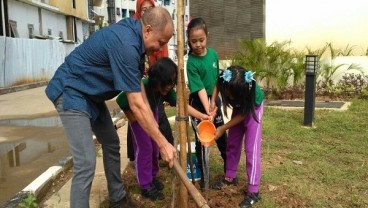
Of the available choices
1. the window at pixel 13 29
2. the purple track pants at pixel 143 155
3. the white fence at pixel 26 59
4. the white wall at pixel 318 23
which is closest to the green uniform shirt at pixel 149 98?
the purple track pants at pixel 143 155

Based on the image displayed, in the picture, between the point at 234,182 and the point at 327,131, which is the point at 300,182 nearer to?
the point at 234,182

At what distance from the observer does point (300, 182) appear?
12.7 feet

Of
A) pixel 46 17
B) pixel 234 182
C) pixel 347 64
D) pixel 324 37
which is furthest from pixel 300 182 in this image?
pixel 46 17

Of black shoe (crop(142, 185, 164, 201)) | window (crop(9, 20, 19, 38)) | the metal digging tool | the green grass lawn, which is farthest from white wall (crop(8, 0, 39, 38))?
the metal digging tool

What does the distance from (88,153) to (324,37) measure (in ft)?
27.4

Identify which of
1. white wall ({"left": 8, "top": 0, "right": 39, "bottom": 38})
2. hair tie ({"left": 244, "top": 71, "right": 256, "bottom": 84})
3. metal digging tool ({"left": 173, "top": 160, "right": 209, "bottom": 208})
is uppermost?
white wall ({"left": 8, "top": 0, "right": 39, "bottom": 38})

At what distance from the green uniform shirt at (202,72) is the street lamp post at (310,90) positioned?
292 cm

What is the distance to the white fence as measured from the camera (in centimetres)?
1274

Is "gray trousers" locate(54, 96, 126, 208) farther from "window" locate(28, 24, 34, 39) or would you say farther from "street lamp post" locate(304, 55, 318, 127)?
"window" locate(28, 24, 34, 39)

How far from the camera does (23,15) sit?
17.9m

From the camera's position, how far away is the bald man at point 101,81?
2383 millimetres

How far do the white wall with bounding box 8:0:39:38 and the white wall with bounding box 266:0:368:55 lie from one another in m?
11.5

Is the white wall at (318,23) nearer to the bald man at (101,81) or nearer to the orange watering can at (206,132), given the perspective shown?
the orange watering can at (206,132)

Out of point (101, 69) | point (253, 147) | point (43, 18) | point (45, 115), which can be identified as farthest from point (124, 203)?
point (43, 18)
